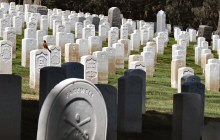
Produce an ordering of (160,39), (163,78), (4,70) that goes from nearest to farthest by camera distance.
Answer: (4,70) < (163,78) < (160,39)

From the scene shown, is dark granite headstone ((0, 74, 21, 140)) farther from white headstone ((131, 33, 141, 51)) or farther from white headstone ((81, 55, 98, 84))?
white headstone ((131, 33, 141, 51))

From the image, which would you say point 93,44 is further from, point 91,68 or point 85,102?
point 85,102

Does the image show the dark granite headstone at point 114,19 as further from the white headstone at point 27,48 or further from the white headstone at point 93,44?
the white headstone at point 27,48

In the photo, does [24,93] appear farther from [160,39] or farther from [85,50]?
[160,39]

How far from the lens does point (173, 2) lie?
58.8 m

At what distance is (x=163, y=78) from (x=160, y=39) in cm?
728

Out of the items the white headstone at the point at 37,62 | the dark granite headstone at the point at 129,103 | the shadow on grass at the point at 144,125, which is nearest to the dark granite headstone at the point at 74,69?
the shadow on grass at the point at 144,125

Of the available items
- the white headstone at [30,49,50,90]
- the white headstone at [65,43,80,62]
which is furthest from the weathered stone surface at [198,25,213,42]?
the white headstone at [30,49,50,90]

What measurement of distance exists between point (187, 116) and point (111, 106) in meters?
1.15

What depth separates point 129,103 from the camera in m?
13.3

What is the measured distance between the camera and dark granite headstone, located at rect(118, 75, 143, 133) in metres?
13.3

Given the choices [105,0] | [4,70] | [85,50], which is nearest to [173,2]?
[105,0]

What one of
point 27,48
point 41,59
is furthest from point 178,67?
point 41,59

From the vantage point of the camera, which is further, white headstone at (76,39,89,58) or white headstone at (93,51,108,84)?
white headstone at (76,39,89,58)
